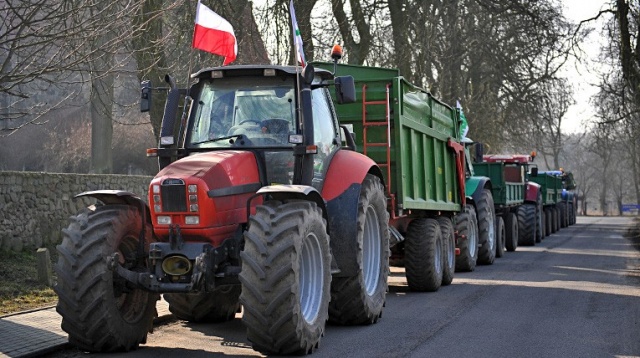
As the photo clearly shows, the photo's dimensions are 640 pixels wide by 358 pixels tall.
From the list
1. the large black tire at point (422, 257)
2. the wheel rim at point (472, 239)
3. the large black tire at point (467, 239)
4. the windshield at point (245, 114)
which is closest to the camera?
the windshield at point (245, 114)

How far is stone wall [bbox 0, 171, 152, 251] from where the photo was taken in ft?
56.4

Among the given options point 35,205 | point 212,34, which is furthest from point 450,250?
point 35,205

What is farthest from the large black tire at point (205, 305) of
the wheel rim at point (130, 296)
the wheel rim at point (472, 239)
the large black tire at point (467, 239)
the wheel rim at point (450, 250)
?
the wheel rim at point (472, 239)

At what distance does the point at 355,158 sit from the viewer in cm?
1051

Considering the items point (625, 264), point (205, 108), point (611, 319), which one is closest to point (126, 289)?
point (205, 108)

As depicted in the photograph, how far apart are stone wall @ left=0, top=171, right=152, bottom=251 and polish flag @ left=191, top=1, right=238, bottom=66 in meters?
7.84

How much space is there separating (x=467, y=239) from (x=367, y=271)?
7258mm

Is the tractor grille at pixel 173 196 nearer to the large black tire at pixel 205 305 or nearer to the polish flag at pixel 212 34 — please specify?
the large black tire at pixel 205 305

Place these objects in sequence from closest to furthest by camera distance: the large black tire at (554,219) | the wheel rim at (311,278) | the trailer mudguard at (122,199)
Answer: the wheel rim at (311,278) → the trailer mudguard at (122,199) → the large black tire at (554,219)

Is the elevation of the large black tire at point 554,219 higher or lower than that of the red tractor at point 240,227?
lower

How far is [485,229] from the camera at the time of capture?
19969mm

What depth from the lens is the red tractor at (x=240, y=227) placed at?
811cm

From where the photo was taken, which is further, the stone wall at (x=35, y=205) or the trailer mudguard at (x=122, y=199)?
the stone wall at (x=35, y=205)

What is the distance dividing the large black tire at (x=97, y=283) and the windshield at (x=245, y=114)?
49.1 inches
